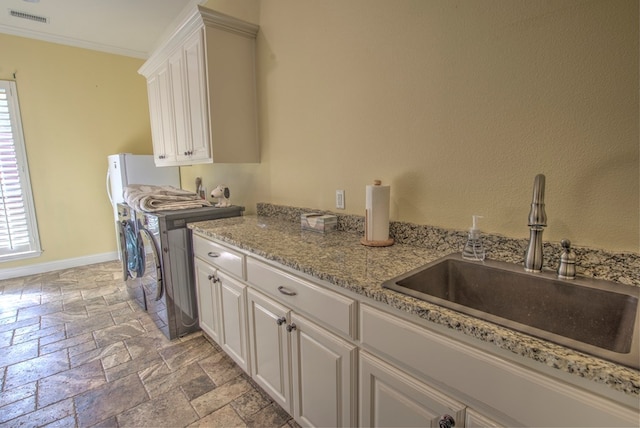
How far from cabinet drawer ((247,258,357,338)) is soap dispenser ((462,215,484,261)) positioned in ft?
1.72

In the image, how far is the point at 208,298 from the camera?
6.81ft

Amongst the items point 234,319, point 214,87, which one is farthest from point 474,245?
point 214,87

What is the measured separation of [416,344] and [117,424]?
1633 millimetres

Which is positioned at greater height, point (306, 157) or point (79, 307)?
point (306, 157)

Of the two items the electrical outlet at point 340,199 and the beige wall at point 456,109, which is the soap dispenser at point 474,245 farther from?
the electrical outlet at point 340,199

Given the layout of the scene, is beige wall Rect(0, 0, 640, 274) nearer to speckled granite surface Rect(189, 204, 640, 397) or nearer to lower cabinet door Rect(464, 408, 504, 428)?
speckled granite surface Rect(189, 204, 640, 397)

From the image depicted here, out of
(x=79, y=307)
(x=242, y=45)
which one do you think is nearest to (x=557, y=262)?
(x=242, y=45)

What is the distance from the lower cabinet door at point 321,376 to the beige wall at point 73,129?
4.08 m

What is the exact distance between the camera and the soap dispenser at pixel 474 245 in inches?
48.1

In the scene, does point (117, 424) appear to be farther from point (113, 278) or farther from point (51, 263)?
point (51, 263)

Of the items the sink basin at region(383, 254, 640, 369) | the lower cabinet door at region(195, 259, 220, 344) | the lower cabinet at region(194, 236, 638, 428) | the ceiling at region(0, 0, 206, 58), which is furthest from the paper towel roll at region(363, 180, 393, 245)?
the ceiling at region(0, 0, 206, 58)

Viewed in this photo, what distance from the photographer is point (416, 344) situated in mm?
880

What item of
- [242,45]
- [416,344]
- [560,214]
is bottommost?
[416,344]

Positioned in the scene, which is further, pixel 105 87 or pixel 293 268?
pixel 105 87
